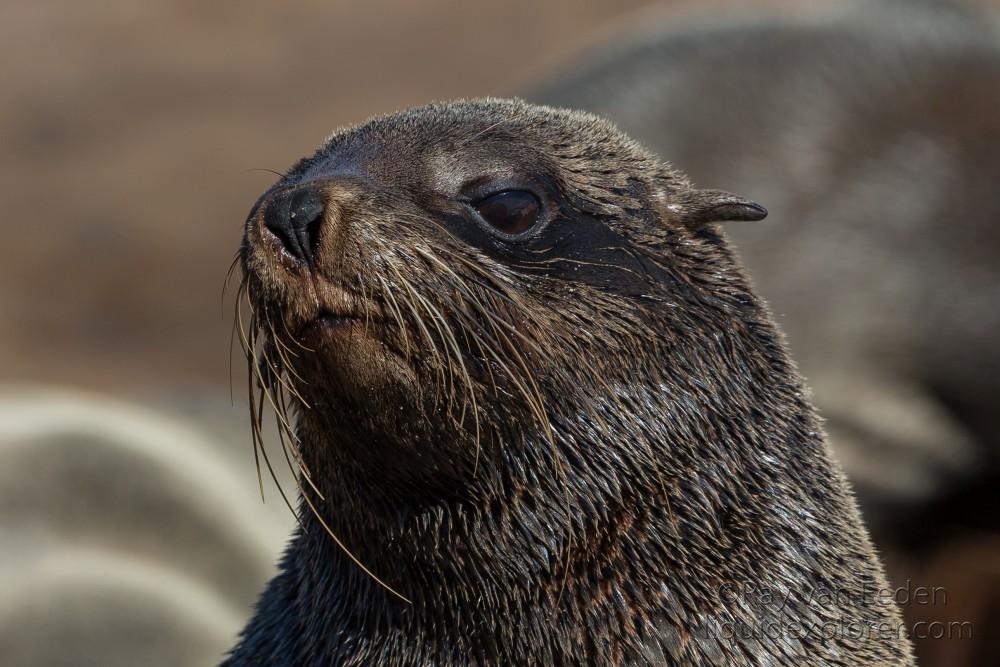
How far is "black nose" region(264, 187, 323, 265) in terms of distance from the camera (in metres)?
2.90

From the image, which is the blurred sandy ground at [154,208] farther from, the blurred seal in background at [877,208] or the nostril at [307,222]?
the nostril at [307,222]

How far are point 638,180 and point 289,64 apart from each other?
16.5 m

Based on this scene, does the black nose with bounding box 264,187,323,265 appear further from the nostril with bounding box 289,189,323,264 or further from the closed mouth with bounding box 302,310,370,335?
the closed mouth with bounding box 302,310,370,335

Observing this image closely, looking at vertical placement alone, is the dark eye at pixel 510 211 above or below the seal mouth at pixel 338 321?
above

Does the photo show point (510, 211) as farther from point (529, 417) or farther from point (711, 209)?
point (711, 209)

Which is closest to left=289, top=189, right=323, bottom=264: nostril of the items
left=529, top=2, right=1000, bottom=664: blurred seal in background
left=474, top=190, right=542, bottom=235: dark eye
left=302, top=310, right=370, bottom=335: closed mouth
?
left=302, top=310, right=370, bottom=335: closed mouth

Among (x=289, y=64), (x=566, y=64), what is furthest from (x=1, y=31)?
(x=566, y=64)

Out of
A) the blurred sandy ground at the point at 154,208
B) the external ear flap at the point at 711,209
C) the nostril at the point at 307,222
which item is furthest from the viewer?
the blurred sandy ground at the point at 154,208

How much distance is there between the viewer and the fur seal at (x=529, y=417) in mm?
2951

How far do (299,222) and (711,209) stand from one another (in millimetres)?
1124

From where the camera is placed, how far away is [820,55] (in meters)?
9.06

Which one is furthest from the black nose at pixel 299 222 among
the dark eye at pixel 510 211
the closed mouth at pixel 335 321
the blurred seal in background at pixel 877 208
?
the blurred seal in background at pixel 877 208

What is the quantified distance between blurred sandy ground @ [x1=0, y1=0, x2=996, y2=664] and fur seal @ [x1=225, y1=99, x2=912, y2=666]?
3.30m

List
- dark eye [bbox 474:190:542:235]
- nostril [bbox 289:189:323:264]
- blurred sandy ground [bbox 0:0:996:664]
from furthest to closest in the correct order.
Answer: blurred sandy ground [bbox 0:0:996:664] → dark eye [bbox 474:190:542:235] → nostril [bbox 289:189:323:264]
